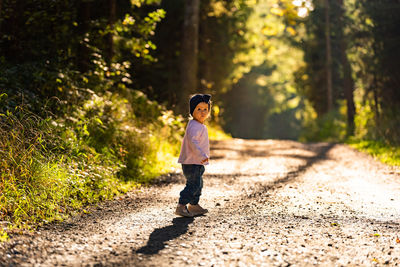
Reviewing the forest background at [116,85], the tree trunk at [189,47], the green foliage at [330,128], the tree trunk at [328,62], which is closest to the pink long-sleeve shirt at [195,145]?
the forest background at [116,85]

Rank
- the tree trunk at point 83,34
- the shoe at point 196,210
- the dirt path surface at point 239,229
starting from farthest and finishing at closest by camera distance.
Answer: the tree trunk at point 83,34, the shoe at point 196,210, the dirt path surface at point 239,229

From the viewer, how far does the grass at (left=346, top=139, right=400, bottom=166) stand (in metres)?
11.8

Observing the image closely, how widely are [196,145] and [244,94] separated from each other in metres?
43.3

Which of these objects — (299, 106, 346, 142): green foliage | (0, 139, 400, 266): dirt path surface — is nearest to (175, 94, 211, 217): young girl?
(0, 139, 400, 266): dirt path surface

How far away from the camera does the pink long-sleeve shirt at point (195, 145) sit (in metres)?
6.03

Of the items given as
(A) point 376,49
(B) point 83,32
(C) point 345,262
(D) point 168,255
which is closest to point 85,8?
(B) point 83,32

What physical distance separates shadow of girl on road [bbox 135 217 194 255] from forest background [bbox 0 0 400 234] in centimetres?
140

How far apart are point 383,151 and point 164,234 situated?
1052 centimetres

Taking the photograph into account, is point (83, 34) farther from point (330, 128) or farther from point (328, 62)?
point (328, 62)

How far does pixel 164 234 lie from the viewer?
16.6 ft

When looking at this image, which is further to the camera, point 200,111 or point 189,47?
point 189,47

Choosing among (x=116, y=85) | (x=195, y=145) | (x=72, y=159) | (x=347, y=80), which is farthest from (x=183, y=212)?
(x=347, y=80)

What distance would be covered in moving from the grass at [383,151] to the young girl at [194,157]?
684 cm

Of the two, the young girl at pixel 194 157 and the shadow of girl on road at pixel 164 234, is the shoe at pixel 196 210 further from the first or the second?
the shadow of girl on road at pixel 164 234
